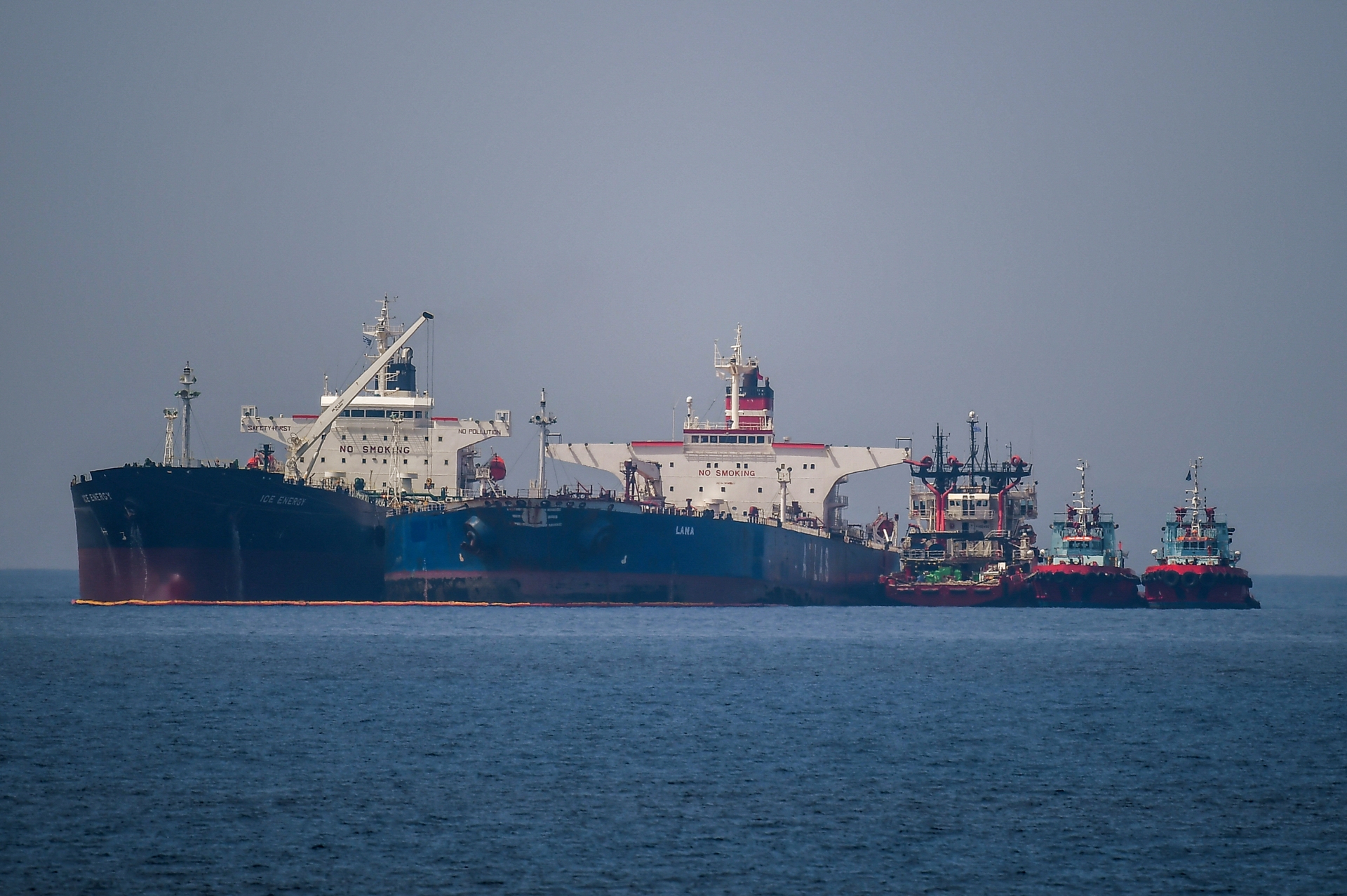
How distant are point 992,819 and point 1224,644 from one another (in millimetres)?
33768

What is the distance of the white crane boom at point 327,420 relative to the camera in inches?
2359

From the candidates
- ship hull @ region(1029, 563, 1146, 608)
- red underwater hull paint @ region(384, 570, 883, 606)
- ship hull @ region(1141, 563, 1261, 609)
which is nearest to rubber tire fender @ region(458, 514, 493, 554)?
red underwater hull paint @ region(384, 570, 883, 606)

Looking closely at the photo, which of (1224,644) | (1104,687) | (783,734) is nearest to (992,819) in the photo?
(783,734)

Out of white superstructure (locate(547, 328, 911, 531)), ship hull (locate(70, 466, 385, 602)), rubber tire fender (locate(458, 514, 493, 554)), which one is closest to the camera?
ship hull (locate(70, 466, 385, 602))

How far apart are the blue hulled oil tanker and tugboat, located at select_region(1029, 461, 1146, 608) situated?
8021mm

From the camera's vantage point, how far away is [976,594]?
237 feet

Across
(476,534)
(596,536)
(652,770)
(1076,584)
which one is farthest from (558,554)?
(652,770)

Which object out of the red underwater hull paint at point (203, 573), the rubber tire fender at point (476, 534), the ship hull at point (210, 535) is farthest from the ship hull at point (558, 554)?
the red underwater hull paint at point (203, 573)

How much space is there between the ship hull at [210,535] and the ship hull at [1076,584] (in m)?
32.9

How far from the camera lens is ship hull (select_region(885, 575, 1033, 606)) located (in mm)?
71938

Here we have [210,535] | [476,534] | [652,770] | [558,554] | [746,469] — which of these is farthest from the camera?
[746,469]

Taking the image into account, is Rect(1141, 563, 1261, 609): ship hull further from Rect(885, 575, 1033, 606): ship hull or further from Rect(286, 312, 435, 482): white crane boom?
Rect(286, 312, 435, 482): white crane boom

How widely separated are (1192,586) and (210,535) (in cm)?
4650

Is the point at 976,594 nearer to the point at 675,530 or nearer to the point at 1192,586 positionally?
the point at 1192,586
